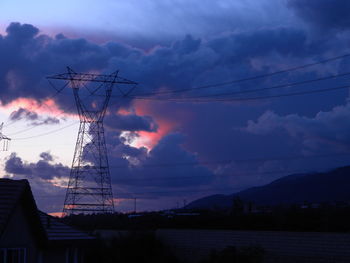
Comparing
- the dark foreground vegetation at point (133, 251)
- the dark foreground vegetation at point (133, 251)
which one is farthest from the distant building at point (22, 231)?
the dark foreground vegetation at point (133, 251)

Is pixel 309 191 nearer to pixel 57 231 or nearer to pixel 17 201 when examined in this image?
pixel 57 231

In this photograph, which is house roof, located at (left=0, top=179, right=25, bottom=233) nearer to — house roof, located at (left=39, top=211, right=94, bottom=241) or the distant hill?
house roof, located at (left=39, top=211, right=94, bottom=241)

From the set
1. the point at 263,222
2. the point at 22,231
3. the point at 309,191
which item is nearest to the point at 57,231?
the point at 22,231

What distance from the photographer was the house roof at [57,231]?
27578mm

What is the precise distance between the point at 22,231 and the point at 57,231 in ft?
11.8

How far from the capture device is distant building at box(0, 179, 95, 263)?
78.4 feet

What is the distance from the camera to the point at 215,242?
46188 mm

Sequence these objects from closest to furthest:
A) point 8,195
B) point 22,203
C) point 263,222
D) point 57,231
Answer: point 8,195 → point 22,203 → point 57,231 → point 263,222

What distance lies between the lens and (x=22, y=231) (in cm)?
2498

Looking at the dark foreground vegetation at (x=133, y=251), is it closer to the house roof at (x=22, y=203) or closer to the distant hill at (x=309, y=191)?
the house roof at (x=22, y=203)

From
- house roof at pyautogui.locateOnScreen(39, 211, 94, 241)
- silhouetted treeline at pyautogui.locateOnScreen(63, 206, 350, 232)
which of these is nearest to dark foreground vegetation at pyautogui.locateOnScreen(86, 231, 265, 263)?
silhouetted treeline at pyautogui.locateOnScreen(63, 206, 350, 232)

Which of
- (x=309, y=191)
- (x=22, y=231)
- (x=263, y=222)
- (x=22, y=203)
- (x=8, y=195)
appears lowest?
(x=22, y=231)

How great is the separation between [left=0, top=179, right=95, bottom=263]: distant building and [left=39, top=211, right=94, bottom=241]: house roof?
0.09 meters

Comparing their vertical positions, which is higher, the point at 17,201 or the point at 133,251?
the point at 17,201
